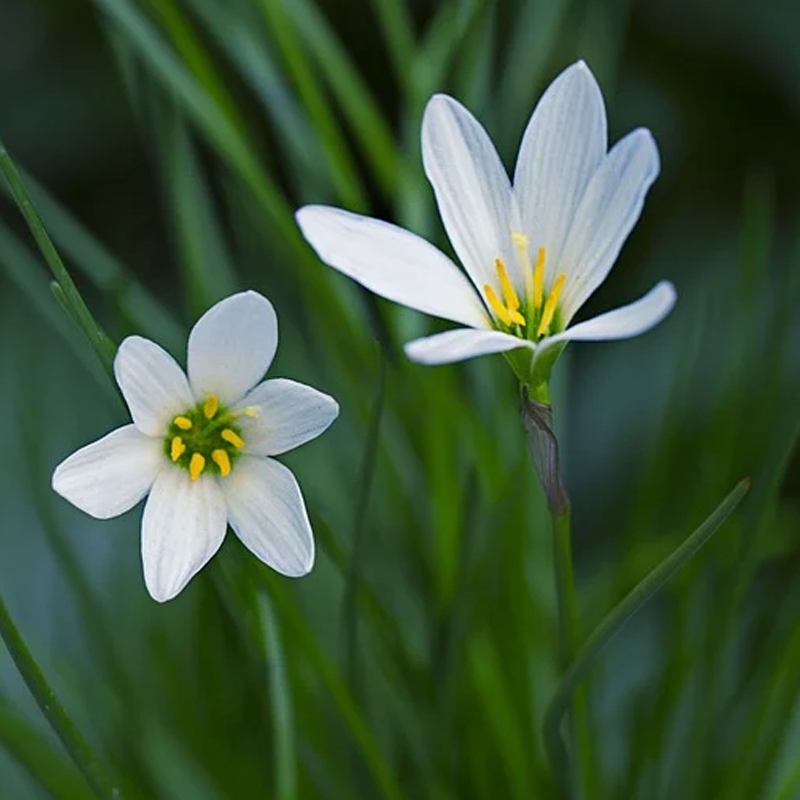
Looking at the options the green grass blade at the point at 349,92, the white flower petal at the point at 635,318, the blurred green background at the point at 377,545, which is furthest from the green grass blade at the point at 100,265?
the white flower petal at the point at 635,318

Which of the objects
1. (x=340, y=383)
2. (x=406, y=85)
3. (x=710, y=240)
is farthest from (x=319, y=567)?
(x=710, y=240)

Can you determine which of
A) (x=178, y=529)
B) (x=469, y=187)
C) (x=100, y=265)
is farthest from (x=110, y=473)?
(x=100, y=265)

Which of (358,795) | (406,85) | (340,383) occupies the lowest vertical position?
Result: (358,795)

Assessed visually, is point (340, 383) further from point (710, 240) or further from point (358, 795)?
point (710, 240)

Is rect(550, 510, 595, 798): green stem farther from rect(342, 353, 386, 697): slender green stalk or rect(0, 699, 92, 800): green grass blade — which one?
rect(0, 699, 92, 800): green grass blade

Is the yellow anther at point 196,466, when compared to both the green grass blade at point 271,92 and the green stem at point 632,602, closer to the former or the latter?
the green stem at point 632,602

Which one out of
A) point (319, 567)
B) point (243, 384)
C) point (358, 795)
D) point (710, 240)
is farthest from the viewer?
point (710, 240)

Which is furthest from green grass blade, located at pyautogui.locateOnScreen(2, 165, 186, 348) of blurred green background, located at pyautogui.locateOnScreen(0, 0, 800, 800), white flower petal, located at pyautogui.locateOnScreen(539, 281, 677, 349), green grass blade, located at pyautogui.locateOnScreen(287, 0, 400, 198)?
white flower petal, located at pyautogui.locateOnScreen(539, 281, 677, 349)
